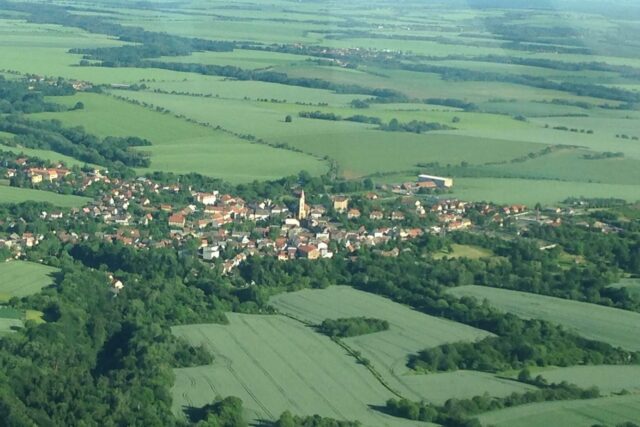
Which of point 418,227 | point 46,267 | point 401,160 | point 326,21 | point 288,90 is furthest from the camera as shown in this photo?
point 326,21

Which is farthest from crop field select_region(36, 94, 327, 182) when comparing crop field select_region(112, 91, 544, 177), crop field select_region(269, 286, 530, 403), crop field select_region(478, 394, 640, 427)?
crop field select_region(478, 394, 640, 427)

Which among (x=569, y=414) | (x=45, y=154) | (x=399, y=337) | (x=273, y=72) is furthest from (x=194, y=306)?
(x=273, y=72)

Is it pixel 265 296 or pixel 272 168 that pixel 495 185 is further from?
pixel 265 296

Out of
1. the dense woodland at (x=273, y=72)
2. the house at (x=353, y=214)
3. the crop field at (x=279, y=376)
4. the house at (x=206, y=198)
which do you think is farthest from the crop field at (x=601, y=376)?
the dense woodland at (x=273, y=72)

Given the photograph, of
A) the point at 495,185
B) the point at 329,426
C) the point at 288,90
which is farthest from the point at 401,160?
the point at 329,426

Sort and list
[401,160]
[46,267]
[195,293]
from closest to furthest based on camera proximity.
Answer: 1. [195,293]
2. [46,267]
3. [401,160]

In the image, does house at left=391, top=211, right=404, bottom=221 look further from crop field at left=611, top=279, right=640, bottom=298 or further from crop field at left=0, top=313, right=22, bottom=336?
crop field at left=0, top=313, right=22, bottom=336

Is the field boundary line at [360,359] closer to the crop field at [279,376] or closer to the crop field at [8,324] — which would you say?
the crop field at [279,376]
